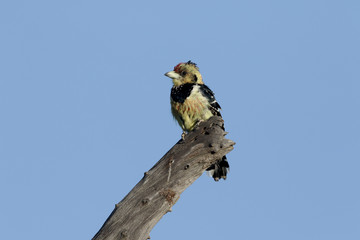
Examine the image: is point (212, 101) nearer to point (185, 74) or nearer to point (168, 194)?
point (185, 74)

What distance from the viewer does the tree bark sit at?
4648 mm

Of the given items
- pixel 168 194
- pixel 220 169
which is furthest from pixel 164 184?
pixel 220 169

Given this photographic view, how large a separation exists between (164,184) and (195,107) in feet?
7.00

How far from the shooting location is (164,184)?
4836 millimetres

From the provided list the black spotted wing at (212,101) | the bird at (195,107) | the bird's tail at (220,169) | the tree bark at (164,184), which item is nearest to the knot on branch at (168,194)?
the tree bark at (164,184)

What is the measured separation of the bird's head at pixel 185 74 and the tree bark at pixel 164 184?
228cm

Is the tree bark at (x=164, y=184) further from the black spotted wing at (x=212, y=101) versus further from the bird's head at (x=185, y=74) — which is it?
the bird's head at (x=185, y=74)

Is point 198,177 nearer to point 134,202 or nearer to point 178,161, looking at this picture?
point 178,161

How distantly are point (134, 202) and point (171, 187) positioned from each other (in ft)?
1.27

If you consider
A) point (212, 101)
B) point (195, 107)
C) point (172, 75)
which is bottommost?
point (195, 107)

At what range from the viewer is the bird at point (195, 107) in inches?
267

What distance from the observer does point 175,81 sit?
738 centimetres

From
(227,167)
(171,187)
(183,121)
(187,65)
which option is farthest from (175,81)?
(171,187)

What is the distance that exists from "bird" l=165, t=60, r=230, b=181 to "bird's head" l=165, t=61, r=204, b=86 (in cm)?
6
